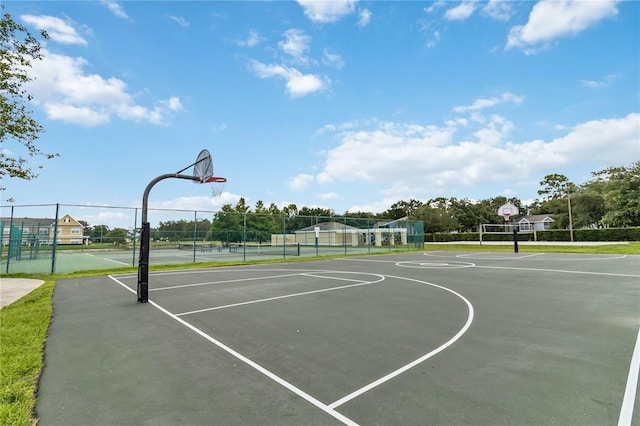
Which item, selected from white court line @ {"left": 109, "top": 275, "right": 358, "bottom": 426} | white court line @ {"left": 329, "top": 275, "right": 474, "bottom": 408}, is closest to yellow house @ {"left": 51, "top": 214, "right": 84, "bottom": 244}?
white court line @ {"left": 109, "top": 275, "right": 358, "bottom": 426}

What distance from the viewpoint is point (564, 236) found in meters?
40.2

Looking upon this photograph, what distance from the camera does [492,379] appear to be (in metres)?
3.13

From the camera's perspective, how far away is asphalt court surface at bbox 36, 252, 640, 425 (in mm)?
2578

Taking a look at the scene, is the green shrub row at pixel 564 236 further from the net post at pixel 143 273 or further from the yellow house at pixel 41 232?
the yellow house at pixel 41 232

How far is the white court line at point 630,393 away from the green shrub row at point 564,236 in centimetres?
4291

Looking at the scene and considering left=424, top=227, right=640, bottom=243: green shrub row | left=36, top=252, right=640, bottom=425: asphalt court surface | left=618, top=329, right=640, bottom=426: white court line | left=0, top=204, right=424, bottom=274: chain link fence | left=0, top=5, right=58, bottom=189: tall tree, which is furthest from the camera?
left=424, top=227, right=640, bottom=243: green shrub row

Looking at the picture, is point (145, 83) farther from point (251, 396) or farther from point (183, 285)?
point (251, 396)

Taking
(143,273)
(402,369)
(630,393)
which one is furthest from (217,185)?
(630,393)

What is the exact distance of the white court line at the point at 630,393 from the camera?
2438 mm

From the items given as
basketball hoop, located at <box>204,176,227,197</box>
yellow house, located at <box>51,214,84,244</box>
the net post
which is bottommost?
the net post

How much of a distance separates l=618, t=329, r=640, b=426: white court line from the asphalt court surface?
0.05ft

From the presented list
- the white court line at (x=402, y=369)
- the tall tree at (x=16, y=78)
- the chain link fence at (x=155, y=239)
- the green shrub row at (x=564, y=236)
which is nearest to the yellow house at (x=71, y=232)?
the chain link fence at (x=155, y=239)

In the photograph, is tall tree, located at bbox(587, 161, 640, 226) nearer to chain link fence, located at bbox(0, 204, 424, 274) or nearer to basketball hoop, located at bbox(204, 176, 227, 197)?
chain link fence, located at bbox(0, 204, 424, 274)

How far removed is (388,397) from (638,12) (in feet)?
48.9
